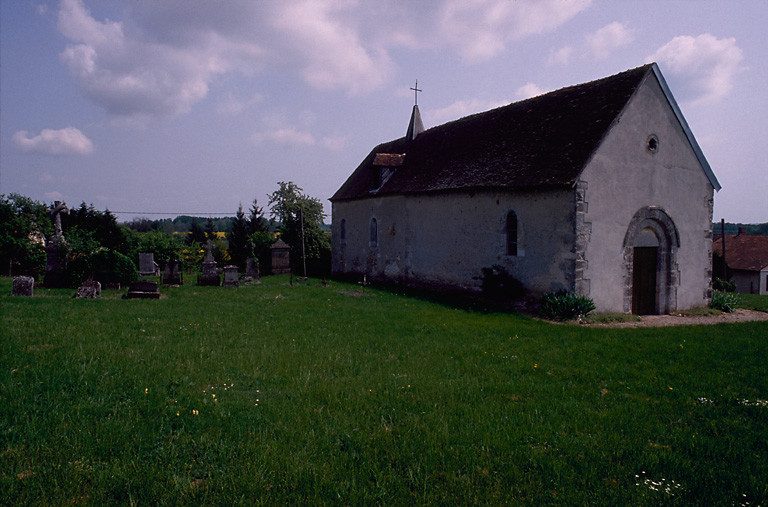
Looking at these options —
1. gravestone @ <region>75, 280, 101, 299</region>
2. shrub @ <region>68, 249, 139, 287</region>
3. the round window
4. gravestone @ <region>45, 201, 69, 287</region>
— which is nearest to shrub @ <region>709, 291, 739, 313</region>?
the round window

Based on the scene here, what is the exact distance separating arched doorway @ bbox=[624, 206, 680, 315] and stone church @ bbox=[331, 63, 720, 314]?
0.12ft

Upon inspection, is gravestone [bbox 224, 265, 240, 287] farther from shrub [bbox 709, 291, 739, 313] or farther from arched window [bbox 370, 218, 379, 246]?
shrub [bbox 709, 291, 739, 313]

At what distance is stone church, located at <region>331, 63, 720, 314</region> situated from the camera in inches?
522

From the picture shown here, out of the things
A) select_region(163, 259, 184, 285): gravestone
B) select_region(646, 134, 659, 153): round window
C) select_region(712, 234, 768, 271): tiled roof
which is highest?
select_region(646, 134, 659, 153): round window

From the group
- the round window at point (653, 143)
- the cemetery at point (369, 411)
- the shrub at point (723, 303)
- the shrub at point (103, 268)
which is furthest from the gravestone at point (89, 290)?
the shrub at point (723, 303)

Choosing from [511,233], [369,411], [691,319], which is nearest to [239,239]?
[511,233]

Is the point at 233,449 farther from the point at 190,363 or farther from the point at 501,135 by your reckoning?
the point at 501,135

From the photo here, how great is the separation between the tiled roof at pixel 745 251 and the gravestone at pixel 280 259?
127 ft

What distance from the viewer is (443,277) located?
719 inches

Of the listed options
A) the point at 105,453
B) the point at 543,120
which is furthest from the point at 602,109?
the point at 105,453

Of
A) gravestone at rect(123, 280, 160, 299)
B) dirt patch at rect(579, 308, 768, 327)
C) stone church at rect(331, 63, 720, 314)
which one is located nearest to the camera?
dirt patch at rect(579, 308, 768, 327)

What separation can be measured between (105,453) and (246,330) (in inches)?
222

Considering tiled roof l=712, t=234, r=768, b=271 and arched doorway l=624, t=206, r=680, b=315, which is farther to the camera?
tiled roof l=712, t=234, r=768, b=271

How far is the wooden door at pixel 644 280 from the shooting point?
48.1 feet
